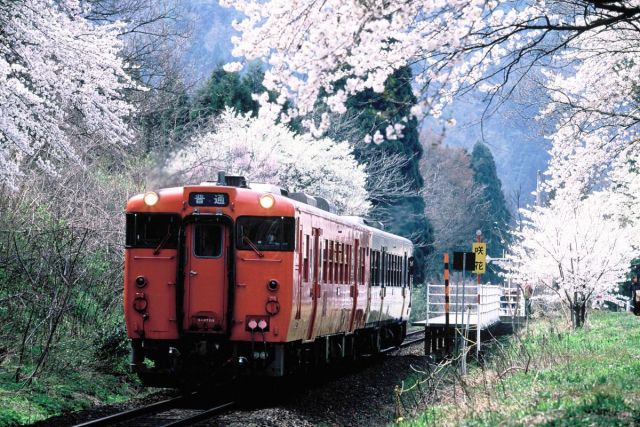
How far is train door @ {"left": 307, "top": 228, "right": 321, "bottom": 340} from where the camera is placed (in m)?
14.3

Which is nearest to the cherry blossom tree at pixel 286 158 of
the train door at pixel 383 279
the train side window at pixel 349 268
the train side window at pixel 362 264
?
the train door at pixel 383 279

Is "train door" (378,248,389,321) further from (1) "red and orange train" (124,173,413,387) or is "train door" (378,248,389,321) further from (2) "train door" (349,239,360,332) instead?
(1) "red and orange train" (124,173,413,387)

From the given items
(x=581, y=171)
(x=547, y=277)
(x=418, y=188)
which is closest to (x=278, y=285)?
(x=581, y=171)

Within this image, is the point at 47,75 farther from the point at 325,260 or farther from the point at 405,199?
the point at 405,199

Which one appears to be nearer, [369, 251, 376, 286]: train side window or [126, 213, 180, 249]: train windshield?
[126, 213, 180, 249]: train windshield

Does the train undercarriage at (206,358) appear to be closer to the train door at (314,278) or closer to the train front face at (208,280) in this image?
the train front face at (208,280)

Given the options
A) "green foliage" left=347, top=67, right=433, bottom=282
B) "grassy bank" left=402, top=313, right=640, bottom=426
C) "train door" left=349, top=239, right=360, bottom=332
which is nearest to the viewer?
"grassy bank" left=402, top=313, right=640, bottom=426

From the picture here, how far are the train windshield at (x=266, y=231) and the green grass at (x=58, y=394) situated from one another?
104 inches

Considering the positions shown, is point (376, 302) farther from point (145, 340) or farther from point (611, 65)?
point (145, 340)

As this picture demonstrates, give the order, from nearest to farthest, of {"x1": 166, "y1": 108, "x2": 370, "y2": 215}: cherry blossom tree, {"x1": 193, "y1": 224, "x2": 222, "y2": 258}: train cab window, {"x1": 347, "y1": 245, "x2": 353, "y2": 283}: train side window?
{"x1": 193, "y1": 224, "x2": 222, "y2": 258}: train cab window < {"x1": 347, "y1": 245, "x2": 353, "y2": 283}: train side window < {"x1": 166, "y1": 108, "x2": 370, "y2": 215}: cherry blossom tree

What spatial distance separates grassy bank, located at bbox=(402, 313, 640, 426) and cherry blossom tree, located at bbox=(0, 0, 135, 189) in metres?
6.30

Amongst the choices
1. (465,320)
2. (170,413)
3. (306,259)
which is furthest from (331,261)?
(465,320)

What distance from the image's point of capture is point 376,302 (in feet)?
66.2

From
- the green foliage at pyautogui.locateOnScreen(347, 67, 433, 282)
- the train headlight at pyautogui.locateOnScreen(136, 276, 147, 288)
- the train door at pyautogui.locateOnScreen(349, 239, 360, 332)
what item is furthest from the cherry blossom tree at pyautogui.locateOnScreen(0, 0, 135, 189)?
the green foliage at pyautogui.locateOnScreen(347, 67, 433, 282)
